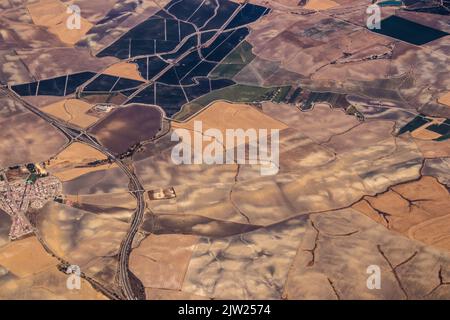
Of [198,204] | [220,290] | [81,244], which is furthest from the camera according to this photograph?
[198,204]

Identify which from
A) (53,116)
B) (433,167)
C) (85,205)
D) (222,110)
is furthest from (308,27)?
(85,205)

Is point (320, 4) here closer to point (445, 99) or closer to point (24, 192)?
point (445, 99)

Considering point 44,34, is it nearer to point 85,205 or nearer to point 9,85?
point 9,85

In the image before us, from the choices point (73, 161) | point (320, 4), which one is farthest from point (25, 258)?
point (320, 4)

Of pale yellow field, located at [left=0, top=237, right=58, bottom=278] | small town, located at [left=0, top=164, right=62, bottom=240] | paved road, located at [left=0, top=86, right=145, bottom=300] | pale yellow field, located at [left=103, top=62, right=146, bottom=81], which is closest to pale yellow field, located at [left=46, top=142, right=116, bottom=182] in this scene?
paved road, located at [left=0, top=86, right=145, bottom=300]

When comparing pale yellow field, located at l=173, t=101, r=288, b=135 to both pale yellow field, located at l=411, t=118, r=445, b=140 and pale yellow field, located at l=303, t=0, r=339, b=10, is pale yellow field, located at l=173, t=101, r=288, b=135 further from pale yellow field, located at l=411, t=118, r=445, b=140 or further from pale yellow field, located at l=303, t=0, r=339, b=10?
pale yellow field, located at l=303, t=0, r=339, b=10

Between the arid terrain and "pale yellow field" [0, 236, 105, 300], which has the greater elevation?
the arid terrain
